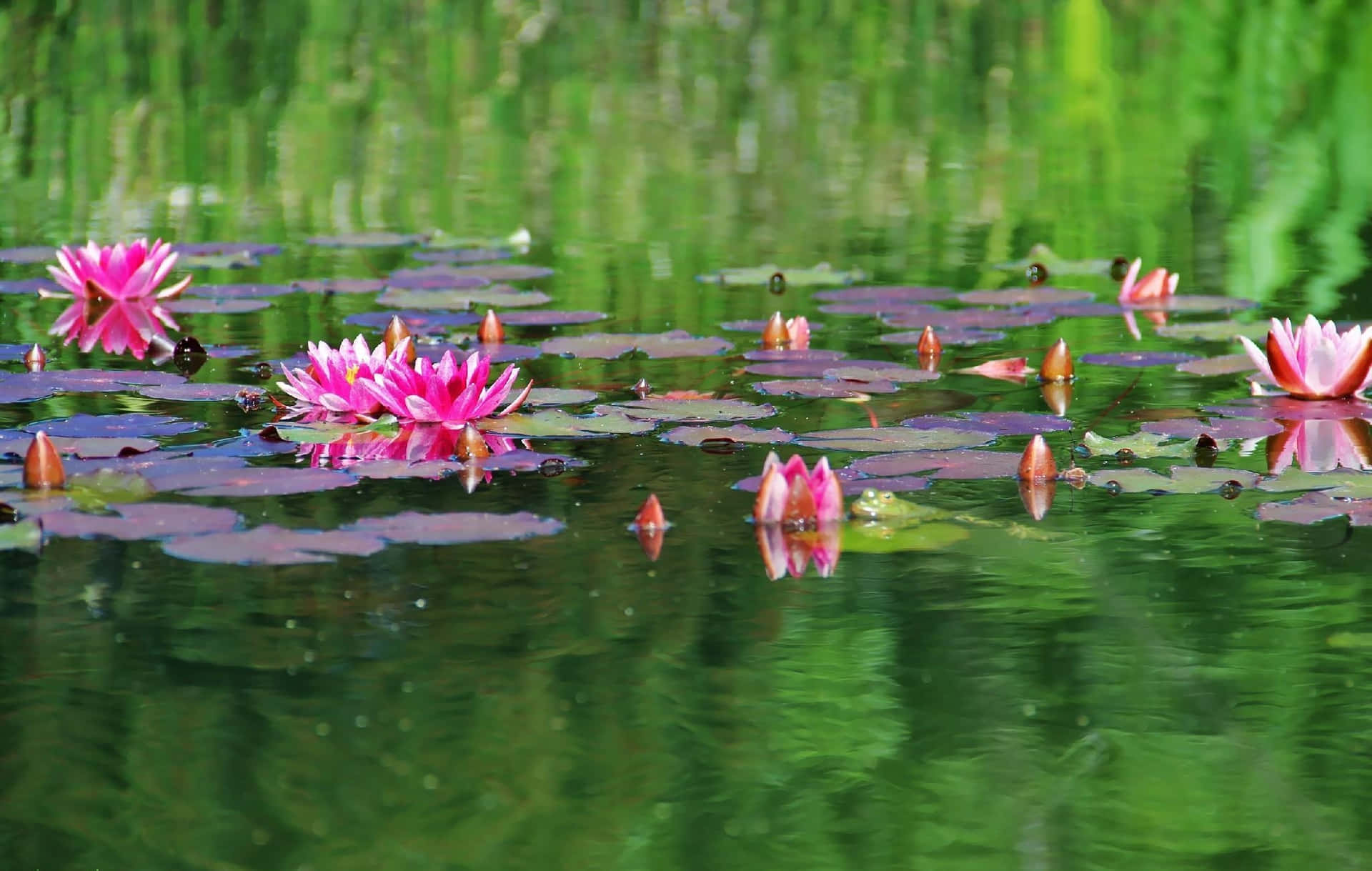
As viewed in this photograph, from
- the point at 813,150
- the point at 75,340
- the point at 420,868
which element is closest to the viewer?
the point at 420,868

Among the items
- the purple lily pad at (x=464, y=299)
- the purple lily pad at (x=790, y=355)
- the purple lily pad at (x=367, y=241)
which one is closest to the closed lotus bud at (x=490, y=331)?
the purple lily pad at (x=464, y=299)

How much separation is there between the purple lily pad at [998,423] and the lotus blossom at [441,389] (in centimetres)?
82

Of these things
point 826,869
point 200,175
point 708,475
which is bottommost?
point 826,869

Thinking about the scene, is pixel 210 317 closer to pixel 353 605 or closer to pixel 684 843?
pixel 353 605

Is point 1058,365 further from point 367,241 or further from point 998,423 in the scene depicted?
point 367,241

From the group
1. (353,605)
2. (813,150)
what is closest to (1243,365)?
(353,605)

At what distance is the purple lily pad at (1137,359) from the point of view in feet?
15.6

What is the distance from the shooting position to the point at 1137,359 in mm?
4793

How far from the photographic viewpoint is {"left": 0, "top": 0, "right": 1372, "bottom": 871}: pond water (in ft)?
6.81

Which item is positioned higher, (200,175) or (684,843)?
(200,175)

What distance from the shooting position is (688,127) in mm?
10711

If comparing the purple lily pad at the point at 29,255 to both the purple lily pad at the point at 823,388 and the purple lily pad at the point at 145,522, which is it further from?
the purple lily pad at the point at 145,522

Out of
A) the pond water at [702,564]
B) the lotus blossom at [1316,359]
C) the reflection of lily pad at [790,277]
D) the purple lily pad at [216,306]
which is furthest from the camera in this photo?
the reflection of lily pad at [790,277]

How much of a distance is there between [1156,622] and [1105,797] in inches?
25.4
